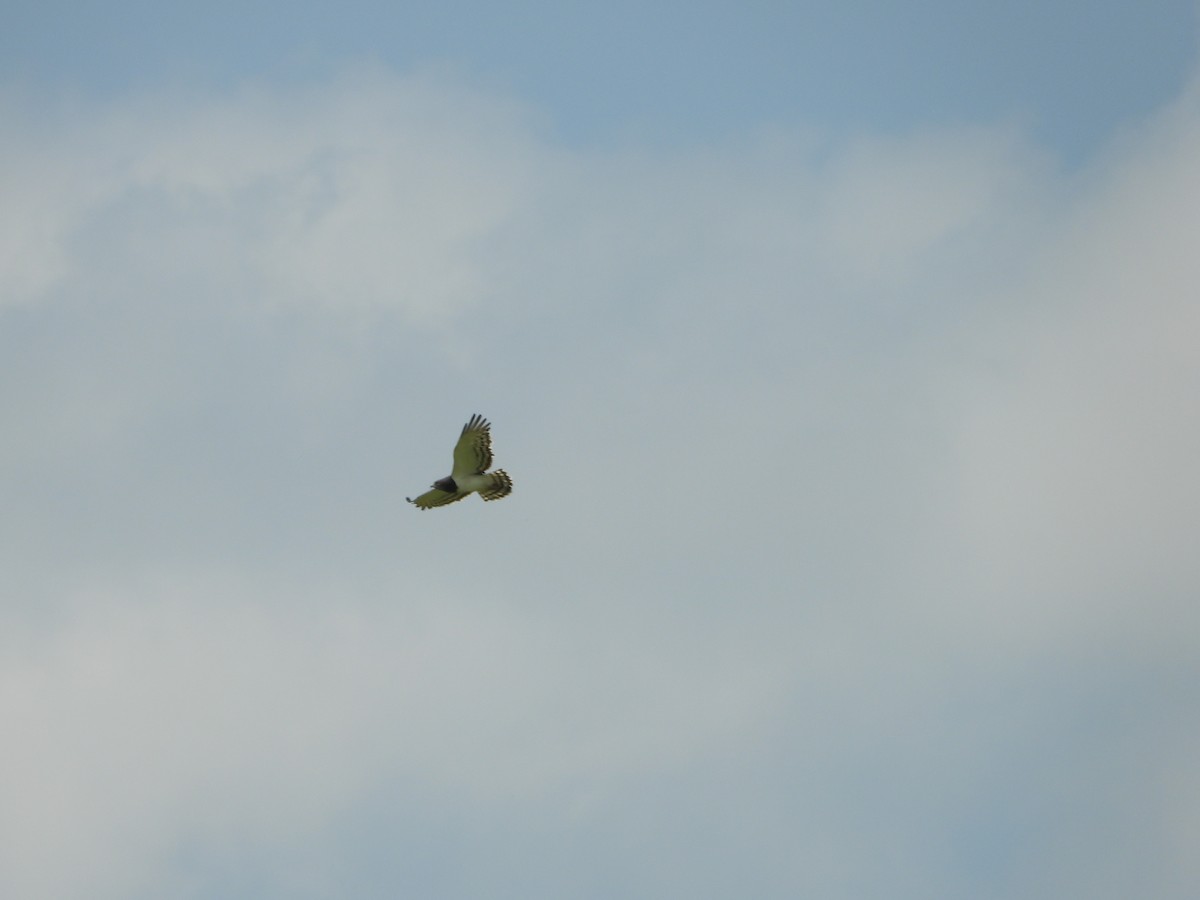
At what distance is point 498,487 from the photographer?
100 meters

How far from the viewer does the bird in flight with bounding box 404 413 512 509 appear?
99.0 metres

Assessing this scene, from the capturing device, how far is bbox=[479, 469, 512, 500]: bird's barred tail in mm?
100188

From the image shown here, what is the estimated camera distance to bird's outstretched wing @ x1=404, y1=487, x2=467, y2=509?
99.9m

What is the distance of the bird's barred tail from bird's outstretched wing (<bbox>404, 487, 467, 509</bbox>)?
0.78 meters

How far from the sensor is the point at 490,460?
327 feet

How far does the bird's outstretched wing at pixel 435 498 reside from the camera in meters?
99.9

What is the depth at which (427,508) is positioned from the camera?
101m

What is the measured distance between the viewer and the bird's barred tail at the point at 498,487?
100 m

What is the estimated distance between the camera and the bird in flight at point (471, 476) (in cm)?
9900

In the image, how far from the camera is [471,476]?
100125 mm

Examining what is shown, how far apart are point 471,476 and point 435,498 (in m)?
1.37

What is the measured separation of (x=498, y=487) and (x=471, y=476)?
0.98 meters

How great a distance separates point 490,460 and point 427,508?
2.78 metres

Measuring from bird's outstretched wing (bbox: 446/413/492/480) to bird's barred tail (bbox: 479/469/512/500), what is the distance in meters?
0.48
